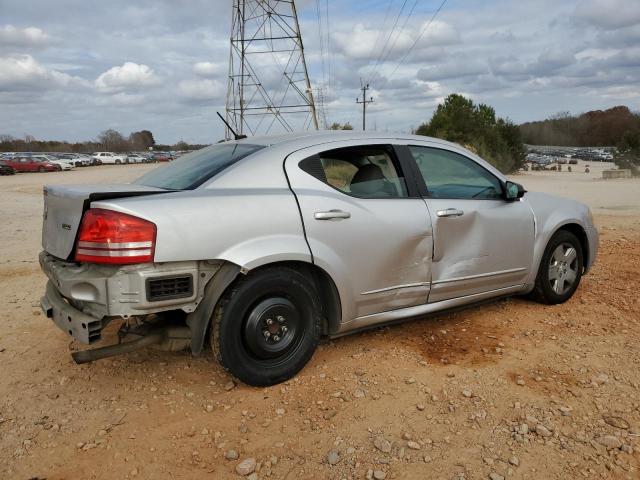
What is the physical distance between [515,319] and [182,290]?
2.86 metres

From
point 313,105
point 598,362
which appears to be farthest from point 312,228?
point 313,105

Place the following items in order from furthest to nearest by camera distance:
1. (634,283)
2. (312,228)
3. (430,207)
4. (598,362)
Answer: (634,283), (430,207), (598,362), (312,228)

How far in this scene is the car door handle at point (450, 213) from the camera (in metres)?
3.80

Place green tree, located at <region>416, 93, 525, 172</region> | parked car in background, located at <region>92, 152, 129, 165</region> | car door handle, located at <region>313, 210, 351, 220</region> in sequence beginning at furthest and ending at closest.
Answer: parked car in background, located at <region>92, 152, 129, 165</region>, green tree, located at <region>416, 93, 525, 172</region>, car door handle, located at <region>313, 210, 351, 220</region>

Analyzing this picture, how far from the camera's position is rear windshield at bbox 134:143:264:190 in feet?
11.0

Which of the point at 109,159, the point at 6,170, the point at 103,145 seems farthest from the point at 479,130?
the point at 103,145

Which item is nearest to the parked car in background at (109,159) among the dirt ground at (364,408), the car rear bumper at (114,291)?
the dirt ground at (364,408)

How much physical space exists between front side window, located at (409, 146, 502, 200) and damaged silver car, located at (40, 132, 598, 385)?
0.01m

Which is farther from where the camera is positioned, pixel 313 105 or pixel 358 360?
pixel 313 105

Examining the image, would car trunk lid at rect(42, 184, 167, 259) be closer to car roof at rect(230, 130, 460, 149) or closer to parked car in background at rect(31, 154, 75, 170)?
car roof at rect(230, 130, 460, 149)

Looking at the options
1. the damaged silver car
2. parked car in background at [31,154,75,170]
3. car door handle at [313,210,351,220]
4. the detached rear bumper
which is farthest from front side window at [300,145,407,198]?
parked car in background at [31,154,75,170]

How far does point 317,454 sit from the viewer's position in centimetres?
265

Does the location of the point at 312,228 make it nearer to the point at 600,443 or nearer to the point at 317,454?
the point at 317,454

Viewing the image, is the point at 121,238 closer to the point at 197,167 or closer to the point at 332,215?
the point at 197,167
